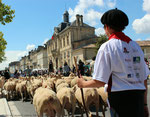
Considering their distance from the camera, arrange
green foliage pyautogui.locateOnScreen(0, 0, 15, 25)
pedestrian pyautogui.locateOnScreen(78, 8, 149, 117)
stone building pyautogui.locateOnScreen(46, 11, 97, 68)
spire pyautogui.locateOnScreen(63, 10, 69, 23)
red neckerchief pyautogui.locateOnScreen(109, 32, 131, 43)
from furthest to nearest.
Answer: spire pyautogui.locateOnScreen(63, 10, 69, 23), stone building pyautogui.locateOnScreen(46, 11, 97, 68), green foliage pyautogui.locateOnScreen(0, 0, 15, 25), red neckerchief pyautogui.locateOnScreen(109, 32, 131, 43), pedestrian pyautogui.locateOnScreen(78, 8, 149, 117)

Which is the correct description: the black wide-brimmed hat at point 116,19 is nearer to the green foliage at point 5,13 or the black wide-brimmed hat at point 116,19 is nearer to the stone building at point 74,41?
the green foliage at point 5,13

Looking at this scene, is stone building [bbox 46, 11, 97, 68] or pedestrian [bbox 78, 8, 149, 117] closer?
pedestrian [bbox 78, 8, 149, 117]

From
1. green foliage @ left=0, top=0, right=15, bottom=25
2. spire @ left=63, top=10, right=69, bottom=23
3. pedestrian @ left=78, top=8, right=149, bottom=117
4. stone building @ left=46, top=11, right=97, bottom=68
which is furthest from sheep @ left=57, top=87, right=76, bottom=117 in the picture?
spire @ left=63, top=10, right=69, bottom=23

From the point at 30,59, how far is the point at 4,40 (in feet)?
304

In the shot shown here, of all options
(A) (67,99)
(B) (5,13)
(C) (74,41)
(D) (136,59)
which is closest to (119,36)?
(D) (136,59)

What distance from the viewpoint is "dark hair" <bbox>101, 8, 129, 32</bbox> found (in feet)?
6.09

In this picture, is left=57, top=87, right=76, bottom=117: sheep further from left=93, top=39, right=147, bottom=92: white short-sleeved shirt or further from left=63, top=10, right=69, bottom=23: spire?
left=63, top=10, right=69, bottom=23: spire

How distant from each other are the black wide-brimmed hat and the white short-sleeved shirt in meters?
0.20

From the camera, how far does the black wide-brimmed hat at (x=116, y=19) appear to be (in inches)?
73.0

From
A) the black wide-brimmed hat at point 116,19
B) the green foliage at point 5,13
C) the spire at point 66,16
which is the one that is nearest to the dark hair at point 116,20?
the black wide-brimmed hat at point 116,19

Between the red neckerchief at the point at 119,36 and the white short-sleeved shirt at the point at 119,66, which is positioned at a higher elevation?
the red neckerchief at the point at 119,36

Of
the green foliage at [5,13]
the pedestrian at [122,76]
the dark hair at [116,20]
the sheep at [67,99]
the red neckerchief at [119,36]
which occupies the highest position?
the green foliage at [5,13]

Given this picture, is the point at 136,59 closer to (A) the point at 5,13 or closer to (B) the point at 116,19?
(B) the point at 116,19

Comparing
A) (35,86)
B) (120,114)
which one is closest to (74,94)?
(35,86)
